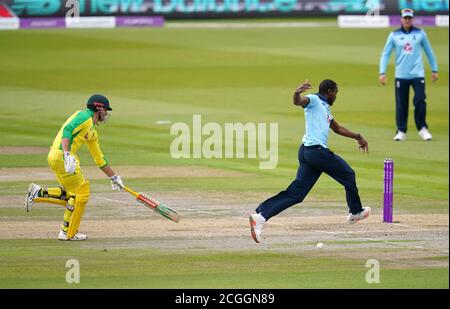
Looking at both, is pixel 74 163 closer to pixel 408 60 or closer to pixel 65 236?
pixel 65 236

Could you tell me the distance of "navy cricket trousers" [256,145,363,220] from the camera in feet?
44.3

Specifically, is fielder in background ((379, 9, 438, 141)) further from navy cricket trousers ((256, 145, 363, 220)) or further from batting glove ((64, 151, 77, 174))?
batting glove ((64, 151, 77, 174))

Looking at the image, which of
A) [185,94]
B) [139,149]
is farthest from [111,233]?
[185,94]

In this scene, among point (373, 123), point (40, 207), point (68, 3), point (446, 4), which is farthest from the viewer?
point (446, 4)

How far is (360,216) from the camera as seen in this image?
46.4 ft

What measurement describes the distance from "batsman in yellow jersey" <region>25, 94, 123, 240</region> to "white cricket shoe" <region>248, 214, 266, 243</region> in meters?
1.67

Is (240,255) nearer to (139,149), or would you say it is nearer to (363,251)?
(363,251)

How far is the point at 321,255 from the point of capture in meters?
12.8

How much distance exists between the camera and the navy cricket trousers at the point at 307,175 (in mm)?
13492

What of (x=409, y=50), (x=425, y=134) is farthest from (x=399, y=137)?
(x=409, y=50)

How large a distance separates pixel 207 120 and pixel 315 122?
1158cm

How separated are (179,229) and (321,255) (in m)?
2.27

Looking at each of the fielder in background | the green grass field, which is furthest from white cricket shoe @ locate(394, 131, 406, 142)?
the fielder in background

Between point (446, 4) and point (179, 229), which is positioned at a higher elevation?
point (446, 4)
